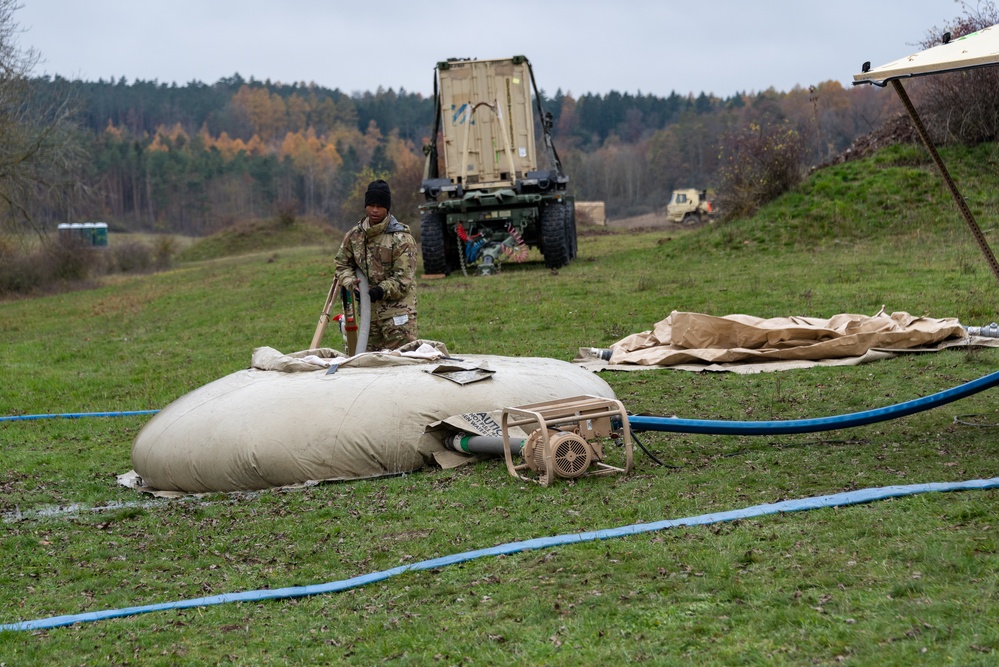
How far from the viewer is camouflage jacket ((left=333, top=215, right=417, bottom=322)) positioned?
8898mm

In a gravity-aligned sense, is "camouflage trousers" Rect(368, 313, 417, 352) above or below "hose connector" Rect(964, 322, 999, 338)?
above

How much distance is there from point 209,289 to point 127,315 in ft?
14.6

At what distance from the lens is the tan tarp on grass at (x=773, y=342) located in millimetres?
10508

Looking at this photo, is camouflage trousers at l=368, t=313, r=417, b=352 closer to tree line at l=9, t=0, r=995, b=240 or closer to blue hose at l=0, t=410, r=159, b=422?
blue hose at l=0, t=410, r=159, b=422

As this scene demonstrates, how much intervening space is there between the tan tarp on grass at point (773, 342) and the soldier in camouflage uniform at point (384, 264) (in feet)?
9.34

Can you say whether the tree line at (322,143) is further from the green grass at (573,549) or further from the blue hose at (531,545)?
the blue hose at (531,545)

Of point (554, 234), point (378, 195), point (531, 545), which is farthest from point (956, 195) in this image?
point (554, 234)

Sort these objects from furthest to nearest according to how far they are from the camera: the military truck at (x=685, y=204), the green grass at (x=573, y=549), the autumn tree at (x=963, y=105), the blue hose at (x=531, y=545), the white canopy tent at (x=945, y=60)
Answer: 1. the military truck at (x=685, y=204)
2. the autumn tree at (x=963, y=105)
3. the white canopy tent at (x=945, y=60)
4. the blue hose at (x=531, y=545)
5. the green grass at (x=573, y=549)

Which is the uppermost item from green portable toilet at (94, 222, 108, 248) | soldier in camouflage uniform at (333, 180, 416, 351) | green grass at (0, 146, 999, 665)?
soldier in camouflage uniform at (333, 180, 416, 351)

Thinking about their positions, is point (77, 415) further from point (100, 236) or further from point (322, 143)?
point (322, 143)

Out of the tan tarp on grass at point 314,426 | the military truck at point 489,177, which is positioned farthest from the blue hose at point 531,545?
the military truck at point 489,177

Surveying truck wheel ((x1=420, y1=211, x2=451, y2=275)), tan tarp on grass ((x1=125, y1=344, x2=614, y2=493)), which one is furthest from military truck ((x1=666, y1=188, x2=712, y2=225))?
tan tarp on grass ((x1=125, y1=344, x2=614, y2=493))

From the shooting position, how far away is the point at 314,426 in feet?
23.9

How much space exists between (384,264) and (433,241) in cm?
1304
